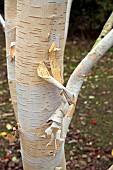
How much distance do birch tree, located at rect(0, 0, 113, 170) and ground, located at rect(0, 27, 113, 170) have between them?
51.3 inches

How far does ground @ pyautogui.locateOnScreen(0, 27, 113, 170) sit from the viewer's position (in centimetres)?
260

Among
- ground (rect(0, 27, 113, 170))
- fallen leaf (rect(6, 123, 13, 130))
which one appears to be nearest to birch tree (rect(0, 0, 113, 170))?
ground (rect(0, 27, 113, 170))

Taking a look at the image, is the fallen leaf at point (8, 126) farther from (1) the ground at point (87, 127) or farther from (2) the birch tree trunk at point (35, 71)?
(2) the birch tree trunk at point (35, 71)

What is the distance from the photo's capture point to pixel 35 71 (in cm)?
110

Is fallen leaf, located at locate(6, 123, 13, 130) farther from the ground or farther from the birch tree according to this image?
the birch tree

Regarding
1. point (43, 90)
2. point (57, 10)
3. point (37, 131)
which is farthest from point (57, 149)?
point (57, 10)

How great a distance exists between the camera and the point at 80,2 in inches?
197

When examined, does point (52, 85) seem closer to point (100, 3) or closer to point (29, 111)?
point (29, 111)

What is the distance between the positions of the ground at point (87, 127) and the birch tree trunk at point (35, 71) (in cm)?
134

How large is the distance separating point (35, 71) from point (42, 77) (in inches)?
1.3

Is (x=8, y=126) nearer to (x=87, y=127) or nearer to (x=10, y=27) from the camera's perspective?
(x=87, y=127)

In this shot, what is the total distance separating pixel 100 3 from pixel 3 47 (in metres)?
1.44

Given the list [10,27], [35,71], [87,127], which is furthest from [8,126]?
[35,71]

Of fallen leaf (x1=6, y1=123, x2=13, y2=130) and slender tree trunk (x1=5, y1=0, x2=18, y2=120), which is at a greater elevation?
slender tree trunk (x1=5, y1=0, x2=18, y2=120)
